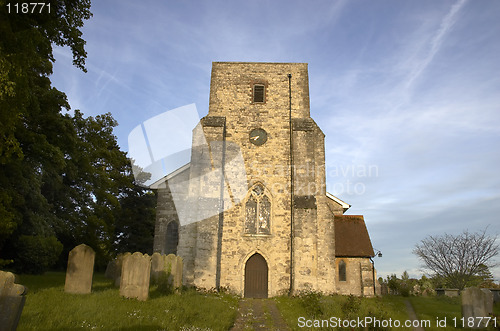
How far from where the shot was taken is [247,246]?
57.8 ft

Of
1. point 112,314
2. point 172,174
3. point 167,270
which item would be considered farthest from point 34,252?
point 112,314

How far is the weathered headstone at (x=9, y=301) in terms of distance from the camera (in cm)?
547

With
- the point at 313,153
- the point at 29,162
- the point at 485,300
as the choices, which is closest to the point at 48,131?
the point at 29,162

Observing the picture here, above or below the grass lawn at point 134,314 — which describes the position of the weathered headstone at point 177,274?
above

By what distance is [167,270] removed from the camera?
46.2 ft

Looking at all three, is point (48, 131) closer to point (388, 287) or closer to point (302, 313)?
point (302, 313)

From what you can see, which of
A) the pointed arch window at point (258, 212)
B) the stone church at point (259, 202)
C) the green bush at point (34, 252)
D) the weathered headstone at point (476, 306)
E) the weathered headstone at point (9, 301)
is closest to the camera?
the weathered headstone at point (9, 301)

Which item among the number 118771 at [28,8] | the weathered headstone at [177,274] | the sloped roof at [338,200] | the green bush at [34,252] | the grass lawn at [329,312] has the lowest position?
the grass lawn at [329,312]

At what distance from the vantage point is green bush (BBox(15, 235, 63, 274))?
1510 cm

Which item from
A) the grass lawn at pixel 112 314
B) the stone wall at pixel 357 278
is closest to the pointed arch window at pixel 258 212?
the stone wall at pixel 357 278

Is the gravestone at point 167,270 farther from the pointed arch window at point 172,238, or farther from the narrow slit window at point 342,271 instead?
the narrow slit window at point 342,271

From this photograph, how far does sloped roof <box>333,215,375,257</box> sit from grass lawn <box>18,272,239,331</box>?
1030 cm

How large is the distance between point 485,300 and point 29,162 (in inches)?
611

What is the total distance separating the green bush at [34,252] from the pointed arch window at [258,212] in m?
9.15
